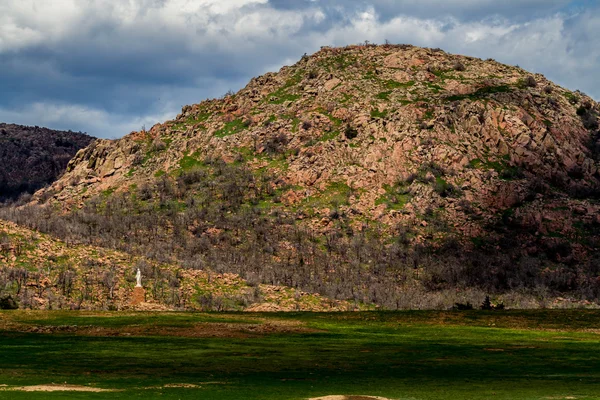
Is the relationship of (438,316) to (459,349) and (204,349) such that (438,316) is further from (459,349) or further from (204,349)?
(204,349)

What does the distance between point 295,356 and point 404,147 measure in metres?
120

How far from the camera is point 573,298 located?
13200cm

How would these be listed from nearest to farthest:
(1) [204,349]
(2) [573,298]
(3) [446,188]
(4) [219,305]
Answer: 1. (1) [204,349]
2. (4) [219,305]
3. (2) [573,298]
4. (3) [446,188]

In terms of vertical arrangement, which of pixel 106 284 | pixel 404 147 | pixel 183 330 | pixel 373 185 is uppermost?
pixel 404 147

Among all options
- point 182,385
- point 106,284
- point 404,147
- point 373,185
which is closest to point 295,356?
point 182,385

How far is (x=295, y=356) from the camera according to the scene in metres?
52.7

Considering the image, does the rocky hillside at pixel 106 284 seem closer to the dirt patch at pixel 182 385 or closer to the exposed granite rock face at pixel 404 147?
the exposed granite rock face at pixel 404 147

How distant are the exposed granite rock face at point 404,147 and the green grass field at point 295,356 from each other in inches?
2599

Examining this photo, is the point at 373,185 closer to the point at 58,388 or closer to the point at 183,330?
the point at 183,330

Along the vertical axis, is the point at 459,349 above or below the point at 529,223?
below

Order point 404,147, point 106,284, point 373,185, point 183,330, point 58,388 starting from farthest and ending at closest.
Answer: point 404,147 < point 373,185 < point 106,284 < point 183,330 < point 58,388

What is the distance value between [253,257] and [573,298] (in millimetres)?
55508

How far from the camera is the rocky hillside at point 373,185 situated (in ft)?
463

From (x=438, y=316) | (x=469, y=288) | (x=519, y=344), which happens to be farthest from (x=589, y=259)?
(x=519, y=344)
